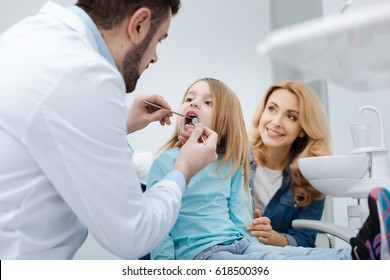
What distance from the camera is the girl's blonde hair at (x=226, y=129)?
1.50 meters

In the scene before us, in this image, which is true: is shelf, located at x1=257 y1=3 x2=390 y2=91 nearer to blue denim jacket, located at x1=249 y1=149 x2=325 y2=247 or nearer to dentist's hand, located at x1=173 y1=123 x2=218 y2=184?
dentist's hand, located at x1=173 y1=123 x2=218 y2=184

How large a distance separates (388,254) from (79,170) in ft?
1.96

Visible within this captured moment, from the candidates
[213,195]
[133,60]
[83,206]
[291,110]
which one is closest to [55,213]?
[83,206]

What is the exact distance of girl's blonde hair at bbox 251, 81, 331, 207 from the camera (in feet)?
5.45

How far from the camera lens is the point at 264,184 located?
1710mm

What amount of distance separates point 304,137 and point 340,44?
657 millimetres

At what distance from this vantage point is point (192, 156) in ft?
3.44

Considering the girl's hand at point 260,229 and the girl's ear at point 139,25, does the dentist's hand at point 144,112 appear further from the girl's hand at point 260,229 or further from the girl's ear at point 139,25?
the girl's hand at point 260,229

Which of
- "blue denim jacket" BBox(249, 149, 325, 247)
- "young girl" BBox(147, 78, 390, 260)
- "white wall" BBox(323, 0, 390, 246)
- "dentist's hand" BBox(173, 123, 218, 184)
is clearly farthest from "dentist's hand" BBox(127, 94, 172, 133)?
"white wall" BBox(323, 0, 390, 246)

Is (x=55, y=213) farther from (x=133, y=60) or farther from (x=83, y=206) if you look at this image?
(x=133, y=60)

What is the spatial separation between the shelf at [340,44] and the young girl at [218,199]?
0.34 metres

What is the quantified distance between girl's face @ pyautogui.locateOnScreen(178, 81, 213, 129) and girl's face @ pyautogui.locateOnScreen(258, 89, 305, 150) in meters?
0.32

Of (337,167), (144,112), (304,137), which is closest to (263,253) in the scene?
(337,167)

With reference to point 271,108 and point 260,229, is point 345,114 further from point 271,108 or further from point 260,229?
point 260,229
